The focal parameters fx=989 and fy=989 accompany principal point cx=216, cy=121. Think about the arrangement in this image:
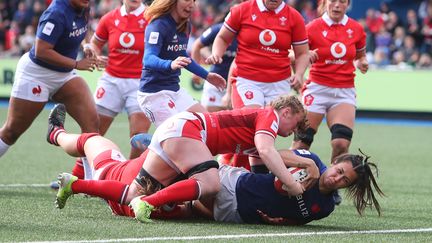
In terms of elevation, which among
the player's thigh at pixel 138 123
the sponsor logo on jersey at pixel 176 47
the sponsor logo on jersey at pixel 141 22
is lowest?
the player's thigh at pixel 138 123

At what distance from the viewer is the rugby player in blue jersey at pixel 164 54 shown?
341 inches

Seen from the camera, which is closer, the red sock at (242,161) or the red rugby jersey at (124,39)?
the red sock at (242,161)

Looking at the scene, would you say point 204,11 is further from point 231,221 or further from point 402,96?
point 231,221

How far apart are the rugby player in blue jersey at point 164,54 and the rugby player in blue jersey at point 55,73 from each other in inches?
23.3

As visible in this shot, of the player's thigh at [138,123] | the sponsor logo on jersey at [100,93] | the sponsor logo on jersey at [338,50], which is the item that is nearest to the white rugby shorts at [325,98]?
the sponsor logo on jersey at [338,50]

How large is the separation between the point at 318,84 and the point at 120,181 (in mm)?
3404

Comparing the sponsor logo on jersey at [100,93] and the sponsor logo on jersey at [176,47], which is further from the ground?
the sponsor logo on jersey at [176,47]

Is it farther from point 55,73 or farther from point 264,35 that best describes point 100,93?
point 264,35

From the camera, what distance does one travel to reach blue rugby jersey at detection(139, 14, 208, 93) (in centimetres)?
841

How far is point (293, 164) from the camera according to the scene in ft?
24.3

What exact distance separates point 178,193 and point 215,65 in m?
5.05

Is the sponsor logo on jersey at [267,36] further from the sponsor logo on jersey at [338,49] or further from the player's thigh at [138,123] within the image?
the player's thigh at [138,123]

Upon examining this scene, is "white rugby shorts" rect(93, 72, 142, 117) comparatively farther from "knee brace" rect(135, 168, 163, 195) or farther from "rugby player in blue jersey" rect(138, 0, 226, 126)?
"knee brace" rect(135, 168, 163, 195)

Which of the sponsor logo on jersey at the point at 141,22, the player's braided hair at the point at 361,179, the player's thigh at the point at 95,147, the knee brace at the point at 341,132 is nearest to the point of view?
the player's braided hair at the point at 361,179
